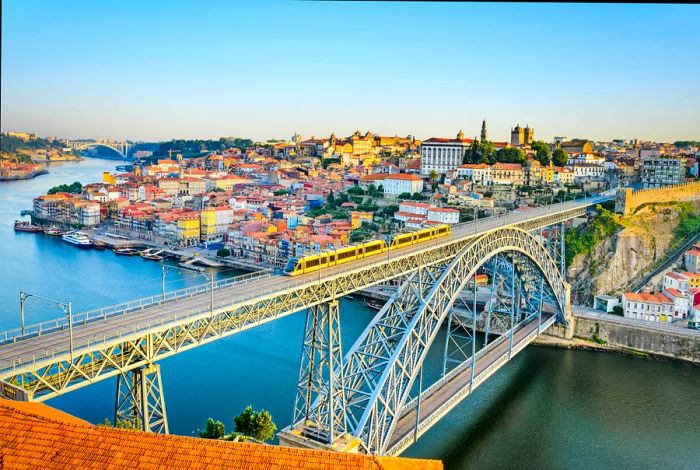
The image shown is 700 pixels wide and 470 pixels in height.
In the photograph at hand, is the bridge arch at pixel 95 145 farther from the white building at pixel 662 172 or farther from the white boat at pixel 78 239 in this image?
the white building at pixel 662 172

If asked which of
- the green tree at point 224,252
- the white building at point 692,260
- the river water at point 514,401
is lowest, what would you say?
the river water at point 514,401

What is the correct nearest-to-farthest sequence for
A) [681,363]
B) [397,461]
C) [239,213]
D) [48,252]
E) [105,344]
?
[397,461] < [105,344] < [681,363] < [48,252] < [239,213]

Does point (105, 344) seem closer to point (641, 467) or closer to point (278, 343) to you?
point (641, 467)

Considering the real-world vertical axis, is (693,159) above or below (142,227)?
above

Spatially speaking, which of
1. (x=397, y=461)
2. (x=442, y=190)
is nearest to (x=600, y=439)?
(x=397, y=461)

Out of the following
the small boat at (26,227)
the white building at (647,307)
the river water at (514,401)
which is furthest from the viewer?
the small boat at (26,227)

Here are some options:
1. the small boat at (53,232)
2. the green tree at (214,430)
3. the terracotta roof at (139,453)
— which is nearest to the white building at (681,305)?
the green tree at (214,430)
